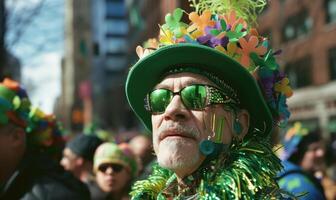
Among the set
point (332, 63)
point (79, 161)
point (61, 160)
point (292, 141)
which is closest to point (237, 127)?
point (61, 160)

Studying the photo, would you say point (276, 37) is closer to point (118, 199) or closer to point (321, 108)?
point (321, 108)

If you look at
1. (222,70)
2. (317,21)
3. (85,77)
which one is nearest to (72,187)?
(222,70)

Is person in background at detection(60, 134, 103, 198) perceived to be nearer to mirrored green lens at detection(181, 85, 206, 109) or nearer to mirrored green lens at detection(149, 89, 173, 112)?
mirrored green lens at detection(149, 89, 173, 112)

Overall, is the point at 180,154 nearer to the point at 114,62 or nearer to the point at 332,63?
the point at 332,63

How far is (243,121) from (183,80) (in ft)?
1.17

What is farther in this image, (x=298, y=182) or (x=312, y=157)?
(x=312, y=157)

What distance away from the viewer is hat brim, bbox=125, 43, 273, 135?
2.35 metres

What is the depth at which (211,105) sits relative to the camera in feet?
7.63

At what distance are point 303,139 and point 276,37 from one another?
21.8 m

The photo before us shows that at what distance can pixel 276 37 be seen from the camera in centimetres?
2639

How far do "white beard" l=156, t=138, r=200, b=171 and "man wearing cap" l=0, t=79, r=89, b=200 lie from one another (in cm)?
137

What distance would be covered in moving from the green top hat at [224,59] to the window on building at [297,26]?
23179mm

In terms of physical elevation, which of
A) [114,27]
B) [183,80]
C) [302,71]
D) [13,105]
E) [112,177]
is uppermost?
[114,27]

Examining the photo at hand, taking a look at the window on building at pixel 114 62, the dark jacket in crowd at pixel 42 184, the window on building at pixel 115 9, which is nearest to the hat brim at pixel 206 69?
the dark jacket in crowd at pixel 42 184
